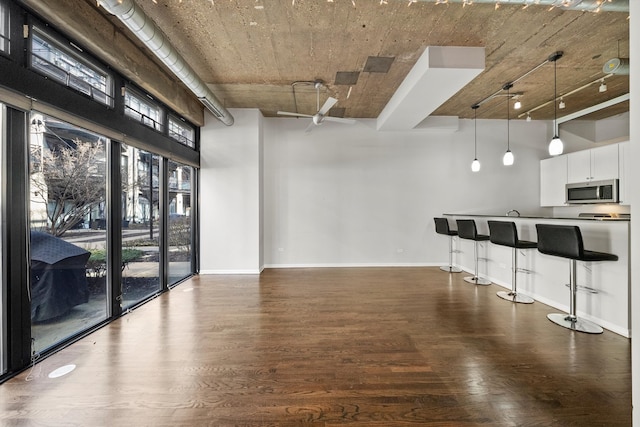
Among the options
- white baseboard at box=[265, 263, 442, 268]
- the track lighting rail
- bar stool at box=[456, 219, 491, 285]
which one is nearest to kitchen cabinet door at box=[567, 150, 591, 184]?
the track lighting rail

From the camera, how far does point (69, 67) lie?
2.52m

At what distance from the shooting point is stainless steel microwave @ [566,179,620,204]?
4359mm

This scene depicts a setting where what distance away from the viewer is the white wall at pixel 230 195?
16.8ft

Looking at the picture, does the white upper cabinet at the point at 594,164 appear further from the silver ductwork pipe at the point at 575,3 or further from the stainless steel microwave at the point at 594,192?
the silver ductwork pipe at the point at 575,3

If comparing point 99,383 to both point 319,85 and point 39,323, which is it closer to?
Answer: point 39,323

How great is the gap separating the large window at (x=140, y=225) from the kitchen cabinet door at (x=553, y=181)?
7553 mm

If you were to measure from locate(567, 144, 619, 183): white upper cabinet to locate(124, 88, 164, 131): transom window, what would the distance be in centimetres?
737

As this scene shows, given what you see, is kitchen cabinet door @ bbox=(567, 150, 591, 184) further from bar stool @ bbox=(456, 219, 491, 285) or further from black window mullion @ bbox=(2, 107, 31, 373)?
black window mullion @ bbox=(2, 107, 31, 373)

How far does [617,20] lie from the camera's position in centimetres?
274

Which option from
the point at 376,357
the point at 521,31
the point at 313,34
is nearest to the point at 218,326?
the point at 376,357

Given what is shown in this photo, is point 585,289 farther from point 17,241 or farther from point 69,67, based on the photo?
point 69,67

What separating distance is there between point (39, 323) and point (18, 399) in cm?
73

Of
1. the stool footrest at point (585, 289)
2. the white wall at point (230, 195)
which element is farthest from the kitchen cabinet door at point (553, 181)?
the white wall at point (230, 195)

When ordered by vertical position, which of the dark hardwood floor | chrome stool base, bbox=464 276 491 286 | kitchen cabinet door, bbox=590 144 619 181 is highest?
kitchen cabinet door, bbox=590 144 619 181
